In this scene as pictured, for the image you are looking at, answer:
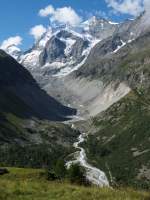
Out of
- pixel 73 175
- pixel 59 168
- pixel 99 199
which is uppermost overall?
pixel 59 168

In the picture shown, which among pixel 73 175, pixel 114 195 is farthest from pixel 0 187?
pixel 73 175

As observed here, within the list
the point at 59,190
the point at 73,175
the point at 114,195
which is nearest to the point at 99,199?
the point at 114,195

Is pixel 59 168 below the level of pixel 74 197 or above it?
above

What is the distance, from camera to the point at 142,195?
31734mm

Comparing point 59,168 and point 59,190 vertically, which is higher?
point 59,168

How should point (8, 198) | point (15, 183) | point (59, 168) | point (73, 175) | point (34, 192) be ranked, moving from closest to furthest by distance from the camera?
point (8, 198), point (34, 192), point (15, 183), point (73, 175), point (59, 168)

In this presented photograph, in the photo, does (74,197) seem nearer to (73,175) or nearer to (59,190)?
(59,190)

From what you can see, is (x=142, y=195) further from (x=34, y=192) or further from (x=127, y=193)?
(x=34, y=192)

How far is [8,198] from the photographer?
1153 inches

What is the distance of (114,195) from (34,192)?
5.12 metres

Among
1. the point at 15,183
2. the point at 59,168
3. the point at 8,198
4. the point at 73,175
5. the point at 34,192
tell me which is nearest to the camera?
the point at 8,198

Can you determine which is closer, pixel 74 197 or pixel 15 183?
pixel 74 197

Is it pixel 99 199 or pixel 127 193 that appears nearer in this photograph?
pixel 99 199

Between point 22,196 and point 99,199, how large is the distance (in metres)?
4.76
